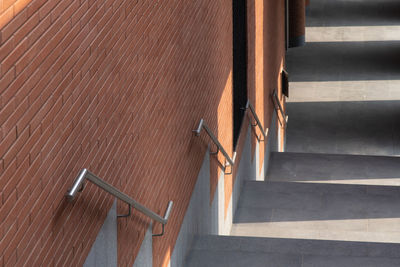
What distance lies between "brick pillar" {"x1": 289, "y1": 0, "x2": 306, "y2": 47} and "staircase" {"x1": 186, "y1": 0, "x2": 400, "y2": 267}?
0.85 metres

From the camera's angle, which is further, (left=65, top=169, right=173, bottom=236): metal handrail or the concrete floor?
the concrete floor

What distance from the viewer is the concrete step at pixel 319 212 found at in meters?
8.60

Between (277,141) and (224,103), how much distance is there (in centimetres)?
672

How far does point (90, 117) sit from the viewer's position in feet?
12.5

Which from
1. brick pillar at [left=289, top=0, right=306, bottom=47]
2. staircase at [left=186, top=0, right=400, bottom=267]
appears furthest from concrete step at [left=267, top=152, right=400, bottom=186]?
brick pillar at [left=289, top=0, right=306, bottom=47]

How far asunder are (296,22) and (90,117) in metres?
16.8

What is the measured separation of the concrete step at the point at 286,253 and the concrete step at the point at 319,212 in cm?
143

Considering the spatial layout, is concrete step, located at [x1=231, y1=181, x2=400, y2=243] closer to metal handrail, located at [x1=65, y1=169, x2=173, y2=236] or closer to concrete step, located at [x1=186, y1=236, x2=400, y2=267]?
concrete step, located at [x1=186, y1=236, x2=400, y2=267]

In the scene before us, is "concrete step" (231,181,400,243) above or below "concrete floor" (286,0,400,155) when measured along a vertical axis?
below

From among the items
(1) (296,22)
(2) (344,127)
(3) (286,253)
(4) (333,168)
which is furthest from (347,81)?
(3) (286,253)

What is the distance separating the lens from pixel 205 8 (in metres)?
6.99

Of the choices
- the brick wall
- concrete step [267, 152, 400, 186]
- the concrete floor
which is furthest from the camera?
the concrete floor

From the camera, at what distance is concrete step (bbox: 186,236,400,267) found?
655cm

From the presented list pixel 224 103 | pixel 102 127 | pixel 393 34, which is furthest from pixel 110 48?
pixel 393 34
